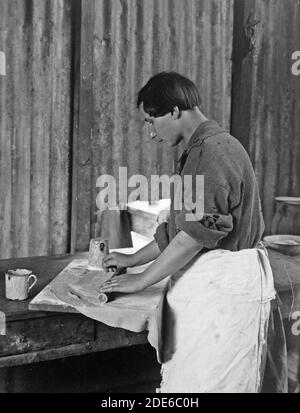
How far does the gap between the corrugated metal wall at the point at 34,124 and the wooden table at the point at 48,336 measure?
121cm

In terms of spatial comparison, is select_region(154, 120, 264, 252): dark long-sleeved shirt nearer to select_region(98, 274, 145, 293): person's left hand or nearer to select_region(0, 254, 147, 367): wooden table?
select_region(98, 274, 145, 293): person's left hand

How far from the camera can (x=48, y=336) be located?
214cm

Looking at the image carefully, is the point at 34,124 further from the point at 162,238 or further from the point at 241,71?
the point at 241,71

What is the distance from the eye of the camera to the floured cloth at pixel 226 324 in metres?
2.08

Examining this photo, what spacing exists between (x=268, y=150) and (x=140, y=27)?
1.66m

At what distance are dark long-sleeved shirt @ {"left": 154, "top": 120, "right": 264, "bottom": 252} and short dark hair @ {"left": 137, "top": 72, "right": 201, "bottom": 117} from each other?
0.14 metres

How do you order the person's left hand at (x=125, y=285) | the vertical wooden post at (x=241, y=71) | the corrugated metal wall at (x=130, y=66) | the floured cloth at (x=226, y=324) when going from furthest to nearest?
the vertical wooden post at (x=241, y=71), the corrugated metal wall at (x=130, y=66), the person's left hand at (x=125, y=285), the floured cloth at (x=226, y=324)

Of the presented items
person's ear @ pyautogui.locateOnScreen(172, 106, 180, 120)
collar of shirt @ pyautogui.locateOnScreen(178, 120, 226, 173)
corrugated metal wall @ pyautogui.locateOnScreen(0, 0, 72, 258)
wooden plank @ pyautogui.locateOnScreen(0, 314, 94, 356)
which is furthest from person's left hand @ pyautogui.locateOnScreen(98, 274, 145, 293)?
corrugated metal wall @ pyautogui.locateOnScreen(0, 0, 72, 258)

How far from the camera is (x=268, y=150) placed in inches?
179

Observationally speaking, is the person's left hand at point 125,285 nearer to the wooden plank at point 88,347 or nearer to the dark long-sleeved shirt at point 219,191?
the wooden plank at point 88,347

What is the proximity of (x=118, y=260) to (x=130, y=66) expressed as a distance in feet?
5.75

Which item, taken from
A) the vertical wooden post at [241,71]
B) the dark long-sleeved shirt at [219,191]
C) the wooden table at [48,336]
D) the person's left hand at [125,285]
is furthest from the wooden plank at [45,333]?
the vertical wooden post at [241,71]

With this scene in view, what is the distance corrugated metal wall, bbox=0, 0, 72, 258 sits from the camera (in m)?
3.37

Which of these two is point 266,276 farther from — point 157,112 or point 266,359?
point 157,112
